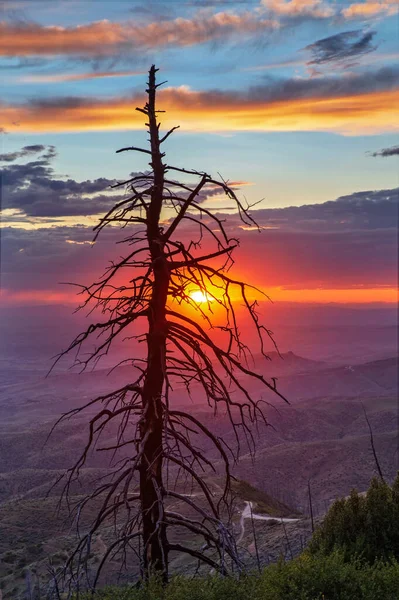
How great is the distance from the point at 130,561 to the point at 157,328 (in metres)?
41.4

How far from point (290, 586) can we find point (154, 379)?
4.37 meters

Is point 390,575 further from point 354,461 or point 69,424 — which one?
point 69,424

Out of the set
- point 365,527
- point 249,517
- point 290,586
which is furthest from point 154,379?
point 249,517

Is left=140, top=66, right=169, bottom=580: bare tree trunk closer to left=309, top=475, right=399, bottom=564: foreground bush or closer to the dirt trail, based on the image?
left=309, top=475, right=399, bottom=564: foreground bush

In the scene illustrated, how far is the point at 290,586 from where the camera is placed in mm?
11609

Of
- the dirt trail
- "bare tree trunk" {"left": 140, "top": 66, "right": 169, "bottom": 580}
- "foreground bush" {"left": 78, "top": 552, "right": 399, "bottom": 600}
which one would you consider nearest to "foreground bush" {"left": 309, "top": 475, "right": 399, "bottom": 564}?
"foreground bush" {"left": 78, "top": 552, "right": 399, "bottom": 600}

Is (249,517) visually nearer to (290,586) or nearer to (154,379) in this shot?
(290,586)

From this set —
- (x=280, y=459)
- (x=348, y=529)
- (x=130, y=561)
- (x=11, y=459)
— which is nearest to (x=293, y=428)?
(x=280, y=459)

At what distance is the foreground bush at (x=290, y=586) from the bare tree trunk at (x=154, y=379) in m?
0.43

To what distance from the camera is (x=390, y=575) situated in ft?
40.7

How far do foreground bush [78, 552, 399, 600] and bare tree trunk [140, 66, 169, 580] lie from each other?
1.42 feet

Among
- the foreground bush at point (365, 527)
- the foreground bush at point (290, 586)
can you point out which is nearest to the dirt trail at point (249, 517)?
the foreground bush at point (365, 527)

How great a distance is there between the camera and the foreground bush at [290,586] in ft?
35.0

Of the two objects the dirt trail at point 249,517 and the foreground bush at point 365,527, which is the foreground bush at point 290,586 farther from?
the dirt trail at point 249,517
